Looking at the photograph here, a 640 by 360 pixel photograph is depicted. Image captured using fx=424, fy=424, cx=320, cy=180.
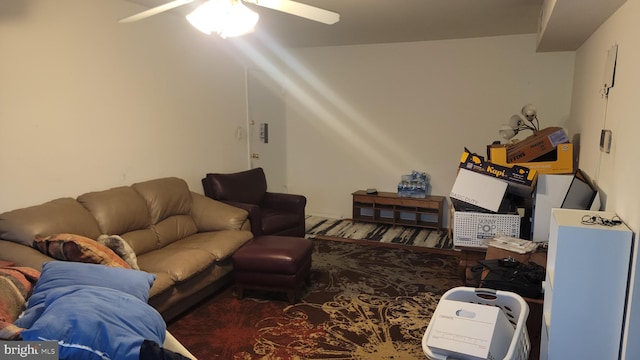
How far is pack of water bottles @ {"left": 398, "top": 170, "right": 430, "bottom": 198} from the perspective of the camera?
541 cm

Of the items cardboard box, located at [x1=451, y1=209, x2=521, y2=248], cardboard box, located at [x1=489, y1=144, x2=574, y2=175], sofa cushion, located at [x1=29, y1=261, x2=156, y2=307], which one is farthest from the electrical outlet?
sofa cushion, located at [x1=29, y1=261, x2=156, y2=307]

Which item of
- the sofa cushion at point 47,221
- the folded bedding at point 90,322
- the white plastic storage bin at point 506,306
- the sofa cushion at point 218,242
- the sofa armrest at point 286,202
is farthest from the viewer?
the sofa armrest at point 286,202

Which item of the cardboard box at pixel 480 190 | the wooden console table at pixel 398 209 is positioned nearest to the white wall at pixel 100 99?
the wooden console table at pixel 398 209

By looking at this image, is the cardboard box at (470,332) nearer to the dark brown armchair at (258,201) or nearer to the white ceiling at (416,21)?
the white ceiling at (416,21)

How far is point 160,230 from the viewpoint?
3557 millimetres

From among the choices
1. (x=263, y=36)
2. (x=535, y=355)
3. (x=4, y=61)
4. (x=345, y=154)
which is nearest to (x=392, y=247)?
(x=345, y=154)

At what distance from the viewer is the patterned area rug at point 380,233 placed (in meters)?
4.98

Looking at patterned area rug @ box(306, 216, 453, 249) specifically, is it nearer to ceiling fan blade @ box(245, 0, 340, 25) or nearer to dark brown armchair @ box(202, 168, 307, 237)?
dark brown armchair @ box(202, 168, 307, 237)

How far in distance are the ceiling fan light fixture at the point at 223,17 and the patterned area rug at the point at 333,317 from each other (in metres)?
1.95

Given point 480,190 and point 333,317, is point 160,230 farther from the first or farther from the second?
Result: point 480,190

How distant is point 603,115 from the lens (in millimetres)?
2770

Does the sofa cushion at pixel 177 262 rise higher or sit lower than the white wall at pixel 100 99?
lower

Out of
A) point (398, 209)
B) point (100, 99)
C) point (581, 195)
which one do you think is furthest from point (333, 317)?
point (398, 209)

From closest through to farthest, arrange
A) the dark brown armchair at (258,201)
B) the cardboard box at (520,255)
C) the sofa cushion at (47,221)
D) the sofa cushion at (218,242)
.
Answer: the sofa cushion at (47,221), the cardboard box at (520,255), the sofa cushion at (218,242), the dark brown armchair at (258,201)
